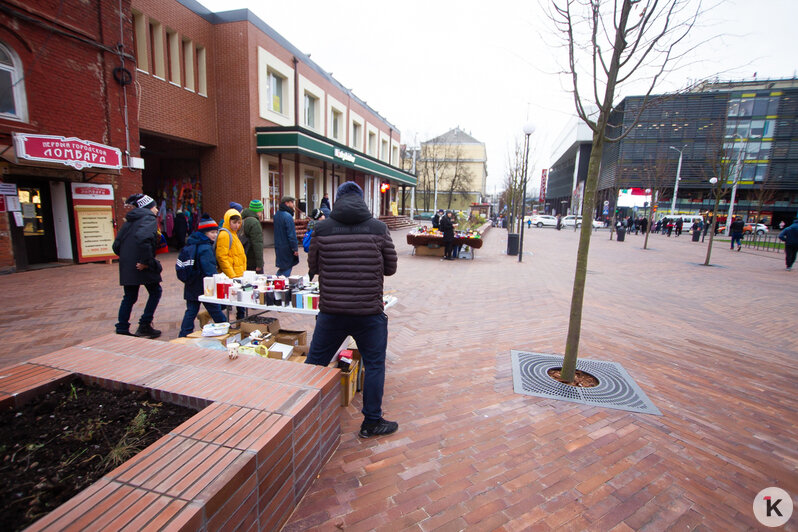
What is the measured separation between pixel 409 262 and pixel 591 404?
906 cm

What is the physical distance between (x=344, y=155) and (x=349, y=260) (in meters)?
15.9

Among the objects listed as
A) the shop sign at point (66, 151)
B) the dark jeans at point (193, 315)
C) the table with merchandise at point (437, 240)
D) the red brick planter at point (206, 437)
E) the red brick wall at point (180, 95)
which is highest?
the red brick wall at point (180, 95)

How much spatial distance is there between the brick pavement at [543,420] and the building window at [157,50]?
807 cm

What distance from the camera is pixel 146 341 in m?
2.97

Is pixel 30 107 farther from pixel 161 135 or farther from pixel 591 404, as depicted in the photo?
pixel 591 404

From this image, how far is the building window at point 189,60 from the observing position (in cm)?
1312

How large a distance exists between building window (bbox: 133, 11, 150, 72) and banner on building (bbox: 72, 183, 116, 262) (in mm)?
4384

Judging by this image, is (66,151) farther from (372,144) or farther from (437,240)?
(372,144)

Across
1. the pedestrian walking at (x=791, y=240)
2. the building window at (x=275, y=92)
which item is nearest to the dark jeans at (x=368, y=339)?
the building window at (x=275, y=92)

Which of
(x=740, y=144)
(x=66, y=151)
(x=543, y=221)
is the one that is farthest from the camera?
(x=543, y=221)

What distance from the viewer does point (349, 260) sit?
2766 mm

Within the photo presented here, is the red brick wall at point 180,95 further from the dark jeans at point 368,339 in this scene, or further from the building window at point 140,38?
the dark jeans at point 368,339

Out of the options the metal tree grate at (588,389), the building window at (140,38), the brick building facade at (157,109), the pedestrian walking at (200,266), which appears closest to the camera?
the metal tree grate at (588,389)

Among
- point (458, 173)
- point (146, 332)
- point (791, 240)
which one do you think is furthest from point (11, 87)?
point (458, 173)
